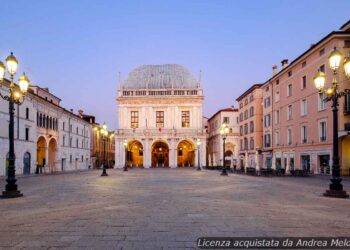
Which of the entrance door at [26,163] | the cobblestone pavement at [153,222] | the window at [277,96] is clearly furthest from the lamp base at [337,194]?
the entrance door at [26,163]

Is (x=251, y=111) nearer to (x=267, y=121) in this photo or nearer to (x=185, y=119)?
(x=267, y=121)

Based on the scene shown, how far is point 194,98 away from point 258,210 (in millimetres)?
58933

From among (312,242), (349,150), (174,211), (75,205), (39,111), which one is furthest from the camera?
(39,111)

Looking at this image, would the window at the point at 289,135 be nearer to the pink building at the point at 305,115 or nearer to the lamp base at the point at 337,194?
the pink building at the point at 305,115

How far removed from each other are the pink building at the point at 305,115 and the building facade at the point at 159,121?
2091 cm

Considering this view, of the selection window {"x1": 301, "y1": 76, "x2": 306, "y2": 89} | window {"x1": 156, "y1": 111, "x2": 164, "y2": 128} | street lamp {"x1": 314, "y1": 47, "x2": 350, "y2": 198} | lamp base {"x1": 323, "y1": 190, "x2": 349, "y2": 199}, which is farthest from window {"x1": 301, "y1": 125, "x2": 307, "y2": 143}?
window {"x1": 156, "y1": 111, "x2": 164, "y2": 128}

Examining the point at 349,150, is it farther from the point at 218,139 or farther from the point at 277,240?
the point at 218,139

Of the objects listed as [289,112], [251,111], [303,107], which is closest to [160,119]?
[251,111]

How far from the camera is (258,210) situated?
10391 millimetres

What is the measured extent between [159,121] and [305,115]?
3775cm

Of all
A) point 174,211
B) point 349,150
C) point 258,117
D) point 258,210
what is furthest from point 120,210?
point 258,117

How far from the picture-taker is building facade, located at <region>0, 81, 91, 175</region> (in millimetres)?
35812

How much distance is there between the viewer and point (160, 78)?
73.9 metres

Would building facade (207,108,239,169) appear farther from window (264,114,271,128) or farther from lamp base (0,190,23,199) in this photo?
lamp base (0,190,23,199)
